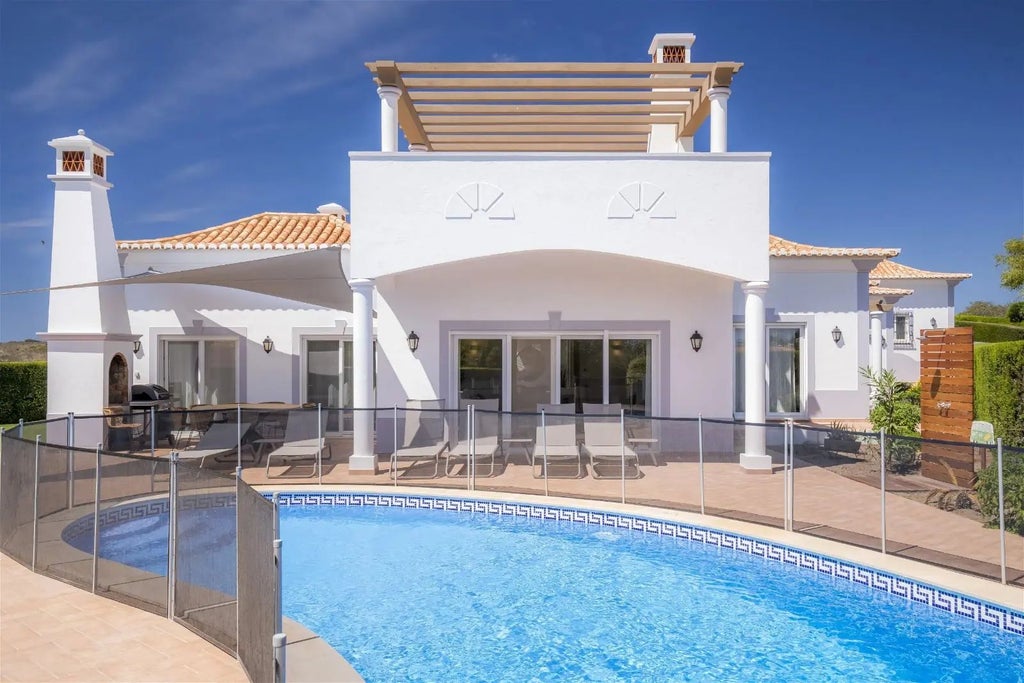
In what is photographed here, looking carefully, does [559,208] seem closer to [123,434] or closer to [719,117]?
[719,117]

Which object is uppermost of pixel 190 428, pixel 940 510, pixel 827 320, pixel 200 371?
pixel 827 320

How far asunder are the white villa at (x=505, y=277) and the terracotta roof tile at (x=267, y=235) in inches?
4.1

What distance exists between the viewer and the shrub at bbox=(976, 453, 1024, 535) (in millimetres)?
6922

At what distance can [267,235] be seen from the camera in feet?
64.8

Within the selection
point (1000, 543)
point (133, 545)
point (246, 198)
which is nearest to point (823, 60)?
point (1000, 543)

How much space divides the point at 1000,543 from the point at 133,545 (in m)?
8.53

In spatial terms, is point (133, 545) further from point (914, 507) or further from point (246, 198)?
point (246, 198)

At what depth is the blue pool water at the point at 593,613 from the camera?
19.9 feet

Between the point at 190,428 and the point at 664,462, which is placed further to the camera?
the point at 190,428

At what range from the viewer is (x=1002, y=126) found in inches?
1590

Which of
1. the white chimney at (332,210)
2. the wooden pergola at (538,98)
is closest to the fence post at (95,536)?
the wooden pergola at (538,98)

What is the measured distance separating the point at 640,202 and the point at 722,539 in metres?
6.65

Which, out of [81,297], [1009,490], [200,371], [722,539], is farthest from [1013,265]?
[81,297]

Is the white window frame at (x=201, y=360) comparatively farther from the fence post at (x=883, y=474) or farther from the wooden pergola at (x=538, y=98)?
the fence post at (x=883, y=474)
